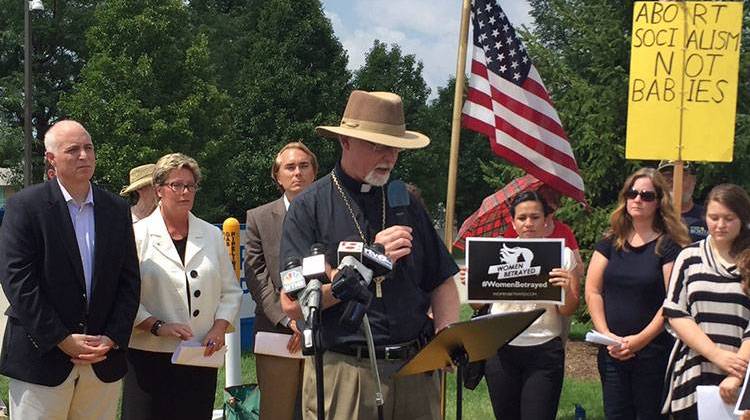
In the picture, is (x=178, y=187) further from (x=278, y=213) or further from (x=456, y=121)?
(x=456, y=121)

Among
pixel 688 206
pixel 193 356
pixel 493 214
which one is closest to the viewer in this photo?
pixel 193 356

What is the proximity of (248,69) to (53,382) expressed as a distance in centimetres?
4057

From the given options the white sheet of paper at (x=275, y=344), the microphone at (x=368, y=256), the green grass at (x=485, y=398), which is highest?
the microphone at (x=368, y=256)

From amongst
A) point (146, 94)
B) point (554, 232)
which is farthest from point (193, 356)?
point (146, 94)

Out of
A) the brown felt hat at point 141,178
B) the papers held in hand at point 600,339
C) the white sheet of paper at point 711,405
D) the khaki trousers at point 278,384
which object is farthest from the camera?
the brown felt hat at point 141,178

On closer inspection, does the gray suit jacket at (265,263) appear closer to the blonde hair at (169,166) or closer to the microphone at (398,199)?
the blonde hair at (169,166)

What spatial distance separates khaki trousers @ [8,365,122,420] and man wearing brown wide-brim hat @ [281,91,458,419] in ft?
5.07

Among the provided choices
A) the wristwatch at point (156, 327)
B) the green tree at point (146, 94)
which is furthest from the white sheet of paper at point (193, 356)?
the green tree at point (146, 94)

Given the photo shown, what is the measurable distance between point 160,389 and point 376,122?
2.32 metres

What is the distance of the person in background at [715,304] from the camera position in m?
5.17

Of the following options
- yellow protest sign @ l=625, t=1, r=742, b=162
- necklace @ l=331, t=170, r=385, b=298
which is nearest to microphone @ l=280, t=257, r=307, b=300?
necklace @ l=331, t=170, r=385, b=298

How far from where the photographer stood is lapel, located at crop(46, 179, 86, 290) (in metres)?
4.87

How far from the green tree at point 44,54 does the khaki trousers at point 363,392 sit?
4286 centimetres

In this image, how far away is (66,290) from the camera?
4.86 metres
